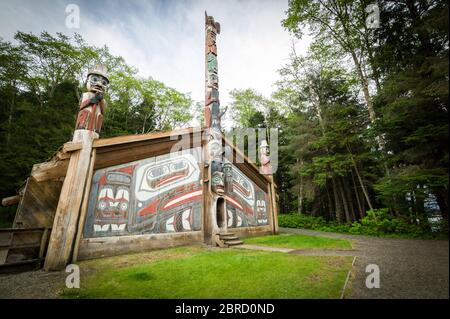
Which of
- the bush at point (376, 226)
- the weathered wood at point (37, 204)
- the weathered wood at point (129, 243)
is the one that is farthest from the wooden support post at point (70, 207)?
the bush at point (376, 226)

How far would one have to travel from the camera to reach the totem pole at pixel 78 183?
16.2 ft

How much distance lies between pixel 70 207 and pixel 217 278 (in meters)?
4.08

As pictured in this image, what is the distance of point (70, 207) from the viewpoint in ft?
17.1

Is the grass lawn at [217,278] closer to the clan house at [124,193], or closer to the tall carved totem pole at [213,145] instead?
the clan house at [124,193]

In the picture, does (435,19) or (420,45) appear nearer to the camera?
(435,19)

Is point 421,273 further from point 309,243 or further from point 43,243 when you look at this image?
point 309,243

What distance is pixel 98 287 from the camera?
3.48m

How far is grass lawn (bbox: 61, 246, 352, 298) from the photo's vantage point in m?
3.02

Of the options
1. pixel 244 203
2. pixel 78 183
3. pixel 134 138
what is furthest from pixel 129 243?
pixel 244 203

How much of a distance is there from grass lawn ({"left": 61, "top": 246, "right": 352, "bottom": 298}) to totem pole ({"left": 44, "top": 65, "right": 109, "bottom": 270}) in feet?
1.91

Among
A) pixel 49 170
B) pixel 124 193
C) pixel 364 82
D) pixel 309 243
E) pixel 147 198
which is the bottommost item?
pixel 309 243
